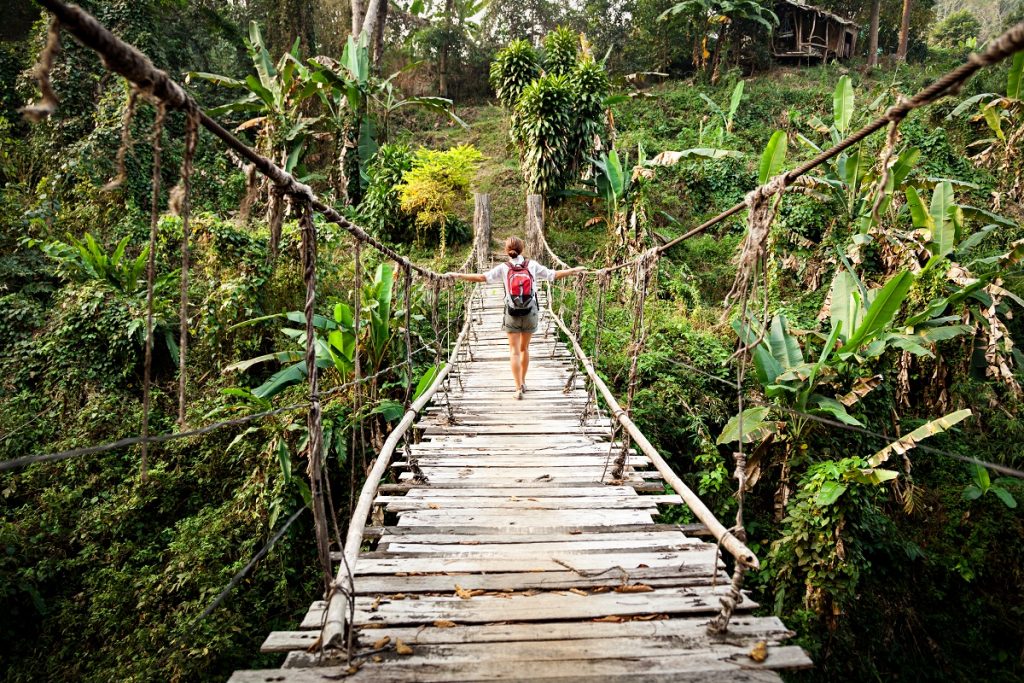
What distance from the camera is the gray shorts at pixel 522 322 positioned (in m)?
3.42

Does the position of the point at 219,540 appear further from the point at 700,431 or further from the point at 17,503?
the point at 700,431

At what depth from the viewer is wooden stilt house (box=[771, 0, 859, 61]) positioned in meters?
14.8

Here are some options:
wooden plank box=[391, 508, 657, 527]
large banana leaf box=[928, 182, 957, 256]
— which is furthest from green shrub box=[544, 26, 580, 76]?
wooden plank box=[391, 508, 657, 527]

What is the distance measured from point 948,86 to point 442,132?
45.5 feet

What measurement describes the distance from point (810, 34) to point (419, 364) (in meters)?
16.4

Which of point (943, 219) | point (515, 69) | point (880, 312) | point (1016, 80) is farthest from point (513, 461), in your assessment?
point (515, 69)

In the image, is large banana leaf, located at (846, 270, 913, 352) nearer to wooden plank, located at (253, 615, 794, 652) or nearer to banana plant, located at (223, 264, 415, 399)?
wooden plank, located at (253, 615, 794, 652)

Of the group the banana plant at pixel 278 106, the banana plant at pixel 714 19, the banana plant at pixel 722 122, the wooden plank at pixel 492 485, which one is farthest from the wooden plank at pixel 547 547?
the banana plant at pixel 714 19

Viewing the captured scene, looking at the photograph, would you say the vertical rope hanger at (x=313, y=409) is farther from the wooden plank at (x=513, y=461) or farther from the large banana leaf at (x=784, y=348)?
the large banana leaf at (x=784, y=348)

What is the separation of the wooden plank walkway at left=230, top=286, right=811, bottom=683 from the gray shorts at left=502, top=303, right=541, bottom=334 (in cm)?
89

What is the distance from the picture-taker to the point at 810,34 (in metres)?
15.1

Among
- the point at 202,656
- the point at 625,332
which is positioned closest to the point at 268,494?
the point at 202,656

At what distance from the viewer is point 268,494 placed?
3.62 metres

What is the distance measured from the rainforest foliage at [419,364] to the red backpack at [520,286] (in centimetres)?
96
